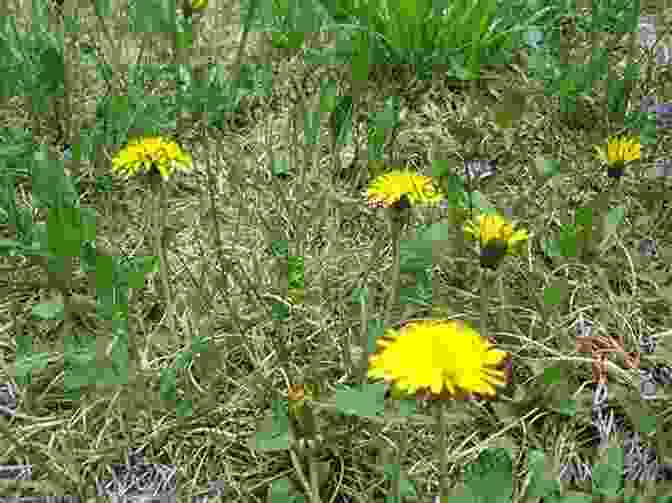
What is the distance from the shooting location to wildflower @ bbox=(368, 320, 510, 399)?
839 millimetres

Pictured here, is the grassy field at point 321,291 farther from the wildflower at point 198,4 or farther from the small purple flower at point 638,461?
the wildflower at point 198,4

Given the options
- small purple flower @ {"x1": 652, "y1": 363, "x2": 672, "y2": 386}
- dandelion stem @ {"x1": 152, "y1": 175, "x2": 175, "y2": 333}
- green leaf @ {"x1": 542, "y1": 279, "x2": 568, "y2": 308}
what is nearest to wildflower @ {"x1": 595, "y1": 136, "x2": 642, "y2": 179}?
green leaf @ {"x1": 542, "y1": 279, "x2": 568, "y2": 308}

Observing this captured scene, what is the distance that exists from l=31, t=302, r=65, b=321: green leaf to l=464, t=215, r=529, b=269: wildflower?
2.64ft

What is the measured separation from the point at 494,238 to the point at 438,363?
0.47 meters

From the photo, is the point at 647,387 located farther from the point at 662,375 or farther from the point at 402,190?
the point at 402,190

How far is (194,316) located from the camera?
4.84 ft

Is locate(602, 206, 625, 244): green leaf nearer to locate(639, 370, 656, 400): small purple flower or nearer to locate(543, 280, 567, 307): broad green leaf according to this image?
locate(543, 280, 567, 307): broad green leaf

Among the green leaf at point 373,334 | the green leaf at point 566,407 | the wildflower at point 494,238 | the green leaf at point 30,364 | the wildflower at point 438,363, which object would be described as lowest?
the green leaf at point 566,407

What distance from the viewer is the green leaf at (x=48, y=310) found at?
147cm

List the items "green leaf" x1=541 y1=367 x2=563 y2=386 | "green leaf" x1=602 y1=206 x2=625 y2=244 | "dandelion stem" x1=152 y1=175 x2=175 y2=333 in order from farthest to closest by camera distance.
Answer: "green leaf" x1=602 y1=206 x2=625 y2=244, "dandelion stem" x1=152 y1=175 x2=175 y2=333, "green leaf" x1=541 y1=367 x2=563 y2=386

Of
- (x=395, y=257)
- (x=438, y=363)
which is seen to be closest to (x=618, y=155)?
(x=395, y=257)

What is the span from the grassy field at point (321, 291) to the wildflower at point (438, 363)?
10cm

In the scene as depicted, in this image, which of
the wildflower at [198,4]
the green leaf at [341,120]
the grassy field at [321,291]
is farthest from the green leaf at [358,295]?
the wildflower at [198,4]

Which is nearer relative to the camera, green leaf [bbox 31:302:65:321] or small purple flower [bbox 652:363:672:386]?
small purple flower [bbox 652:363:672:386]
